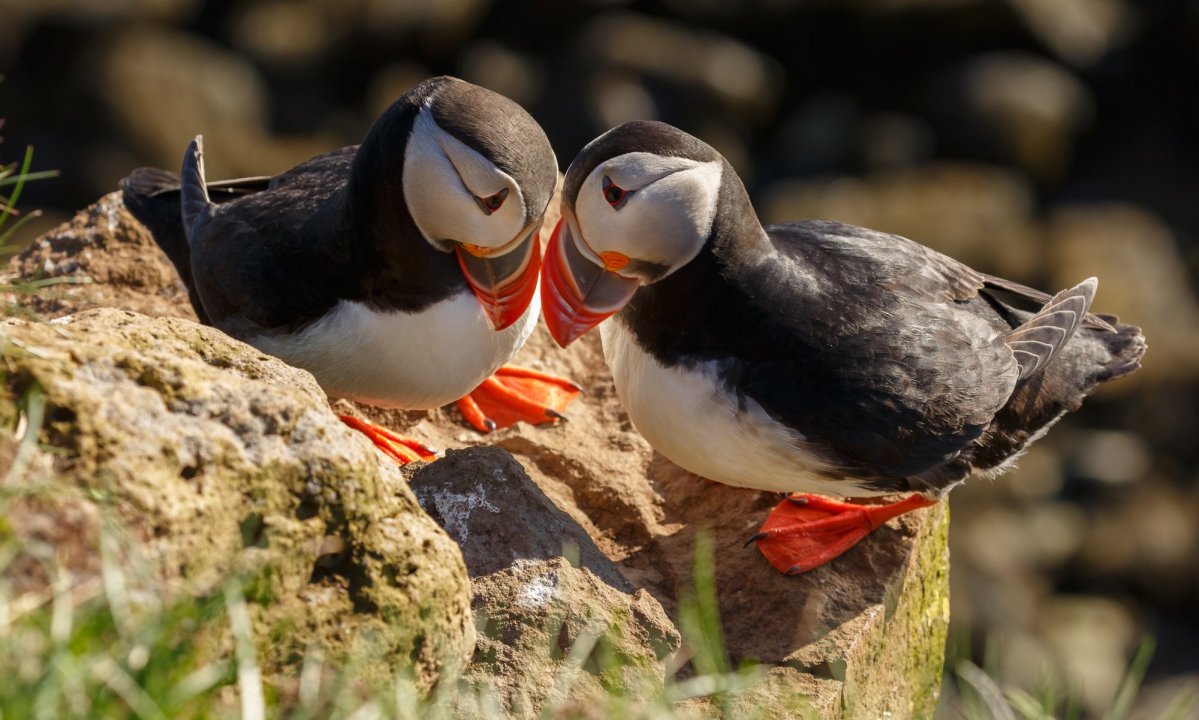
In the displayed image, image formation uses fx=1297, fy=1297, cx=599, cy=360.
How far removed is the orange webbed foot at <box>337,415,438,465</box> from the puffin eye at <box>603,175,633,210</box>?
1.25m

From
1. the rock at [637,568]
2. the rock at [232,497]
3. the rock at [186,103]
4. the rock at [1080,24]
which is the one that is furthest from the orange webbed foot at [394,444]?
the rock at [1080,24]

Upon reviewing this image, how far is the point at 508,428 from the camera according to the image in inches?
211

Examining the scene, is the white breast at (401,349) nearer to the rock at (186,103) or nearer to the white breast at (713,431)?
the white breast at (713,431)

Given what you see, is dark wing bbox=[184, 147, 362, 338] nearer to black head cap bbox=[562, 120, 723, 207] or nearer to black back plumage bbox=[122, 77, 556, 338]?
black back plumage bbox=[122, 77, 556, 338]

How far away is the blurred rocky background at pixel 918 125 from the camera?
457 inches

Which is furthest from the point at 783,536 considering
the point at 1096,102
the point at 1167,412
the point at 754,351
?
the point at 1096,102

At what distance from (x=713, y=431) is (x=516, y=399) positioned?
1243mm

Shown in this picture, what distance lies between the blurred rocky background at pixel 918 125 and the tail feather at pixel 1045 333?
6369 millimetres

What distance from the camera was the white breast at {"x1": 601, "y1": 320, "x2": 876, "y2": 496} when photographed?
4426mm

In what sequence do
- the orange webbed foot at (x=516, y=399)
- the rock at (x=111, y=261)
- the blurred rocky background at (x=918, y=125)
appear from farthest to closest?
1. the blurred rocky background at (x=918, y=125)
2. the rock at (x=111, y=261)
3. the orange webbed foot at (x=516, y=399)

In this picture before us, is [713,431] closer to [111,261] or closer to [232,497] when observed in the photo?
[232,497]

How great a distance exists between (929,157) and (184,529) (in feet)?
39.3

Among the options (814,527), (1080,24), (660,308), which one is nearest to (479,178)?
(660,308)

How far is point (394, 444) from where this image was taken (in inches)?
194
